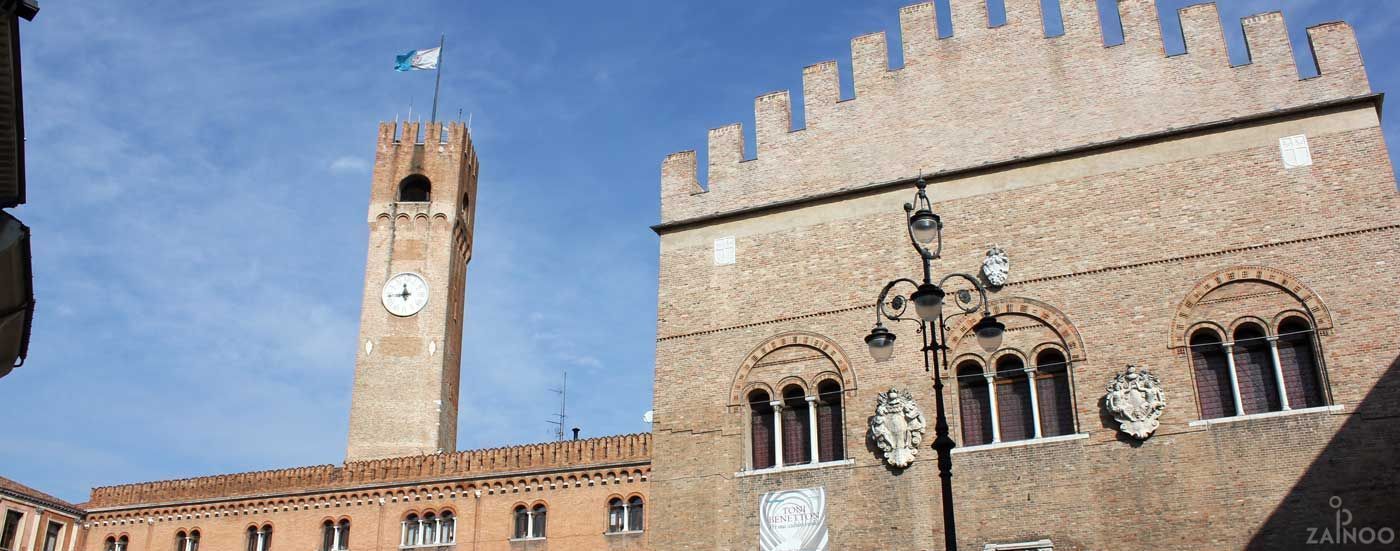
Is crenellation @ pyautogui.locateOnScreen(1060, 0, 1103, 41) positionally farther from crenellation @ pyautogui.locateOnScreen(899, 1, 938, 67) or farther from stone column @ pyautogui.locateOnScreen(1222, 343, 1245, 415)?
stone column @ pyautogui.locateOnScreen(1222, 343, 1245, 415)

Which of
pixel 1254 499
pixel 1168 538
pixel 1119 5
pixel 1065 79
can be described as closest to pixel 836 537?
pixel 1168 538

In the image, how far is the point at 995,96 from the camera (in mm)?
16016

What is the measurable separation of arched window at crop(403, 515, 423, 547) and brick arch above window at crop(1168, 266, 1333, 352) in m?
17.2

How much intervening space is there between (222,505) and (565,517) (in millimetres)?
→ 8965

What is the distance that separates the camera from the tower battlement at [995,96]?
48.5ft

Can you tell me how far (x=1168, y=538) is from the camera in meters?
13.0

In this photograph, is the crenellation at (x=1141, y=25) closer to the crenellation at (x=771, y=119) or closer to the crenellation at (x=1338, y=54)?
the crenellation at (x=1338, y=54)

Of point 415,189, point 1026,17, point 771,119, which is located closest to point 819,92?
point 771,119

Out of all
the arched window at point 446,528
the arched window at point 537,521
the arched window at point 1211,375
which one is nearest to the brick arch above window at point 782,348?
the arched window at point 1211,375

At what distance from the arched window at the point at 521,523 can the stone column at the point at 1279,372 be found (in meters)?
15.7

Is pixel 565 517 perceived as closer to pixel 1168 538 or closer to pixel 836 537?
pixel 836 537

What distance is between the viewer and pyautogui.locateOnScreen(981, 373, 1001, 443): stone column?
14.4m

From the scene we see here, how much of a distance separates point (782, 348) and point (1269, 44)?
7381mm

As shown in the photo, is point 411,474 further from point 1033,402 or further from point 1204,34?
point 1204,34
